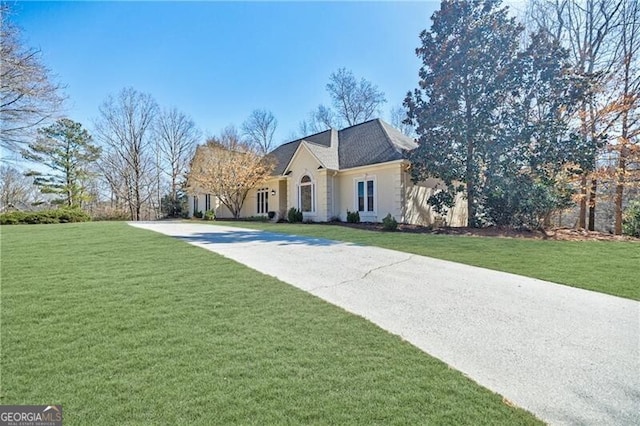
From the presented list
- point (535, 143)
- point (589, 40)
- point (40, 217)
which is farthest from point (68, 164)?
point (589, 40)

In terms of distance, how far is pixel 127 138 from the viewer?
31.6 metres

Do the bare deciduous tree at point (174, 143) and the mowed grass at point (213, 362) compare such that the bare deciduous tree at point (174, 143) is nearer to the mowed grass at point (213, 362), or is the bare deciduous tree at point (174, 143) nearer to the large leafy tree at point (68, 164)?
the large leafy tree at point (68, 164)

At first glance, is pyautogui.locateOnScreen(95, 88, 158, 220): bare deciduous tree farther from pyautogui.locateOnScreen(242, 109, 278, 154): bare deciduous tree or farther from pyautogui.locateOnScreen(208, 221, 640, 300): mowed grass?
pyautogui.locateOnScreen(208, 221, 640, 300): mowed grass

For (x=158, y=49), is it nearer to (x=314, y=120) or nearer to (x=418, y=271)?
(x=418, y=271)

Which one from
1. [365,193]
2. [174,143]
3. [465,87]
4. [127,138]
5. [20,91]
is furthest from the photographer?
[174,143]

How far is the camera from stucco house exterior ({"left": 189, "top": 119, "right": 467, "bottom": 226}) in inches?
631

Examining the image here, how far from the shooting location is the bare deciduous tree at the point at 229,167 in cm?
2093

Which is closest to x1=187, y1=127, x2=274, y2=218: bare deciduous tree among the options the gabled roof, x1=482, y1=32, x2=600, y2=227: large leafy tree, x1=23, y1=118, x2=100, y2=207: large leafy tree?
the gabled roof

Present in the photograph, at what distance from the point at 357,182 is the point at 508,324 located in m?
14.3

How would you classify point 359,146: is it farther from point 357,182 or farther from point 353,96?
point 353,96

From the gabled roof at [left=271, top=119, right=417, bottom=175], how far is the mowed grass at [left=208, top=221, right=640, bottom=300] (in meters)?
7.37

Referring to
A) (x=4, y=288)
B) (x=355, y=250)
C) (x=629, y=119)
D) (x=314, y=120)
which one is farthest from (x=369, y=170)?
(x=314, y=120)

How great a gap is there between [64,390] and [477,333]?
3.88 metres

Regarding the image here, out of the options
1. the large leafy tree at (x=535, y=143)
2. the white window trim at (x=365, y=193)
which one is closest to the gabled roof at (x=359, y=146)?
the white window trim at (x=365, y=193)
